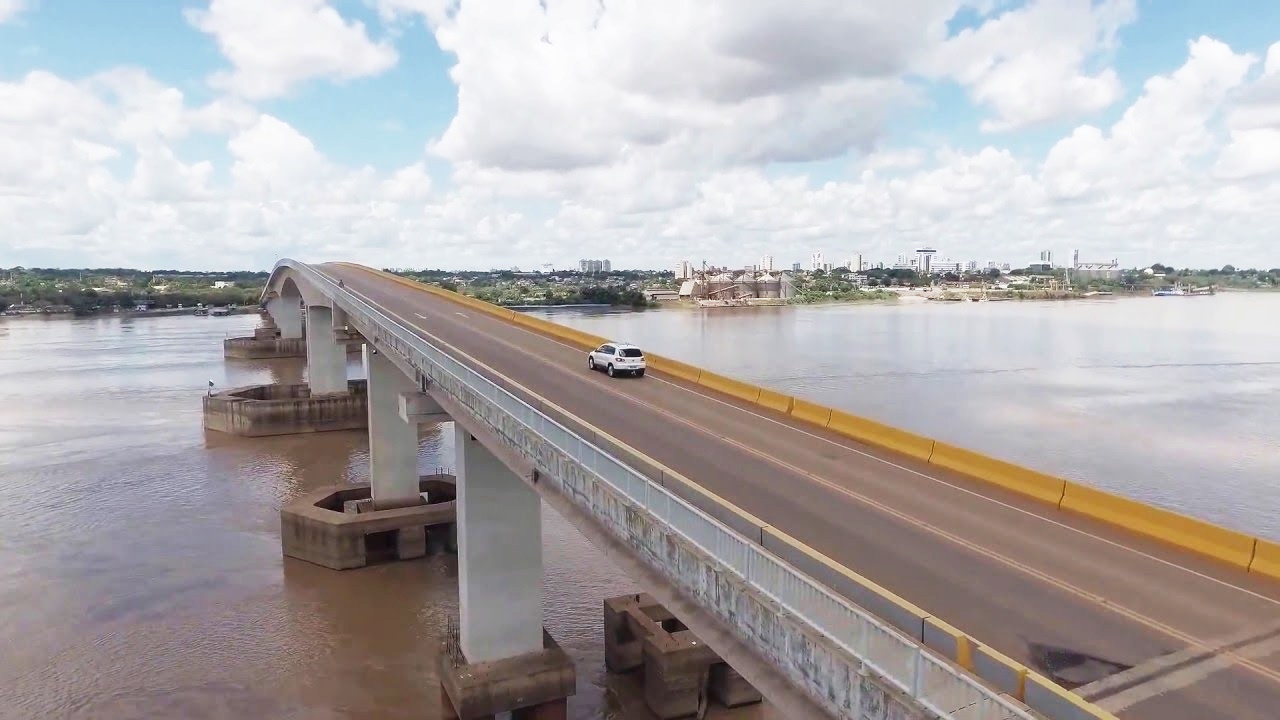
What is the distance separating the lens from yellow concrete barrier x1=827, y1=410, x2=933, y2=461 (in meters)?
18.3

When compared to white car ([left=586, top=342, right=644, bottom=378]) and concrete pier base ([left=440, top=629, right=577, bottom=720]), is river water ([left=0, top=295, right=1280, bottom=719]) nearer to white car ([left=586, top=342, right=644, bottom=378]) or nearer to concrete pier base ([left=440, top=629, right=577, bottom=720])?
concrete pier base ([left=440, top=629, right=577, bottom=720])

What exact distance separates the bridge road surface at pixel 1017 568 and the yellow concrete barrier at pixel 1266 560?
0.71 ft

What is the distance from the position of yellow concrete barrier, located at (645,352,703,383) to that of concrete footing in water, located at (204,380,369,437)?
27.0m

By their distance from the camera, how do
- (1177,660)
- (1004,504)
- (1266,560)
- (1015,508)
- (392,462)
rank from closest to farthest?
(1177,660)
(1266,560)
(1015,508)
(1004,504)
(392,462)

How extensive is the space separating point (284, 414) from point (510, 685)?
3918 centimetres

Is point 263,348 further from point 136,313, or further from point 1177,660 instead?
point 136,313

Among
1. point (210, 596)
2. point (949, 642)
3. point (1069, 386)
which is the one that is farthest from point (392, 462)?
point (1069, 386)

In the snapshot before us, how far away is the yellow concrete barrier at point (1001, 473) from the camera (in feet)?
49.8

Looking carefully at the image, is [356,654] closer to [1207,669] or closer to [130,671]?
[130,671]

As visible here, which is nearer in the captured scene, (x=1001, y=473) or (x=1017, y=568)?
(x=1017, y=568)

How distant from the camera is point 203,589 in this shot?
28188 millimetres

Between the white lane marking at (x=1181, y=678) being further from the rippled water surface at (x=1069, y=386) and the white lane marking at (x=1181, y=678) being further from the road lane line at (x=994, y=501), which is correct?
the rippled water surface at (x=1069, y=386)

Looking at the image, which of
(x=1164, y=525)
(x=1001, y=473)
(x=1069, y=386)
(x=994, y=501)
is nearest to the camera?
(x=1164, y=525)

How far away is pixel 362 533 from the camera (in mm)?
29688
